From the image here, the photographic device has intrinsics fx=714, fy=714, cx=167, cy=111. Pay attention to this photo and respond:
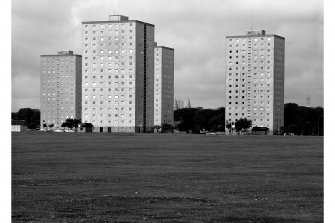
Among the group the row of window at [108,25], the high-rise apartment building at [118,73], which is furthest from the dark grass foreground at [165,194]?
the row of window at [108,25]

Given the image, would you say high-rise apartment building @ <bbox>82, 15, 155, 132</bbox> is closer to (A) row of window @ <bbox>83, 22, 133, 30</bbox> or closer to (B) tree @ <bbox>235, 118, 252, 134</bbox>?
(A) row of window @ <bbox>83, 22, 133, 30</bbox>

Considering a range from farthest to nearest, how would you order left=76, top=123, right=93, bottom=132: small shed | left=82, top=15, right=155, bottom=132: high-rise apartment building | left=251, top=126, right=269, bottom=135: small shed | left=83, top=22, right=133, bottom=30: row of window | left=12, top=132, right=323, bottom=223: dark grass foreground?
left=251, top=126, right=269, bottom=135: small shed, left=82, top=15, right=155, bottom=132: high-rise apartment building, left=83, top=22, right=133, bottom=30: row of window, left=76, top=123, right=93, bottom=132: small shed, left=12, top=132, right=323, bottom=223: dark grass foreground

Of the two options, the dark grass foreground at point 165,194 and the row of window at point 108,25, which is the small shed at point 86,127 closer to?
the row of window at point 108,25

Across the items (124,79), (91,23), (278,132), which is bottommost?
(278,132)

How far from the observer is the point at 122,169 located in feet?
82.0

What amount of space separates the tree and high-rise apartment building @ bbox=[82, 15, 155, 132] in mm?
24112

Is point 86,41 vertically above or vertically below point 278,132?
above

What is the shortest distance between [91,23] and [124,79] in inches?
720

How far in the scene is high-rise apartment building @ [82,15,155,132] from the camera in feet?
635

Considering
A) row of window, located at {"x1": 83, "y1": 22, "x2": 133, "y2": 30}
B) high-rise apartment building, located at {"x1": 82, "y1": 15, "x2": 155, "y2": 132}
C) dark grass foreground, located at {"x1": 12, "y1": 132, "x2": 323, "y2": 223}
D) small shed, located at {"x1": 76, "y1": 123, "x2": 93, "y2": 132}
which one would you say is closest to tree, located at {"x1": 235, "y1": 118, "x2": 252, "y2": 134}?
high-rise apartment building, located at {"x1": 82, "y1": 15, "x2": 155, "y2": 132}

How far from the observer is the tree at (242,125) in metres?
191

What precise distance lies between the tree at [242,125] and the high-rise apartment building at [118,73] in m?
24.1
